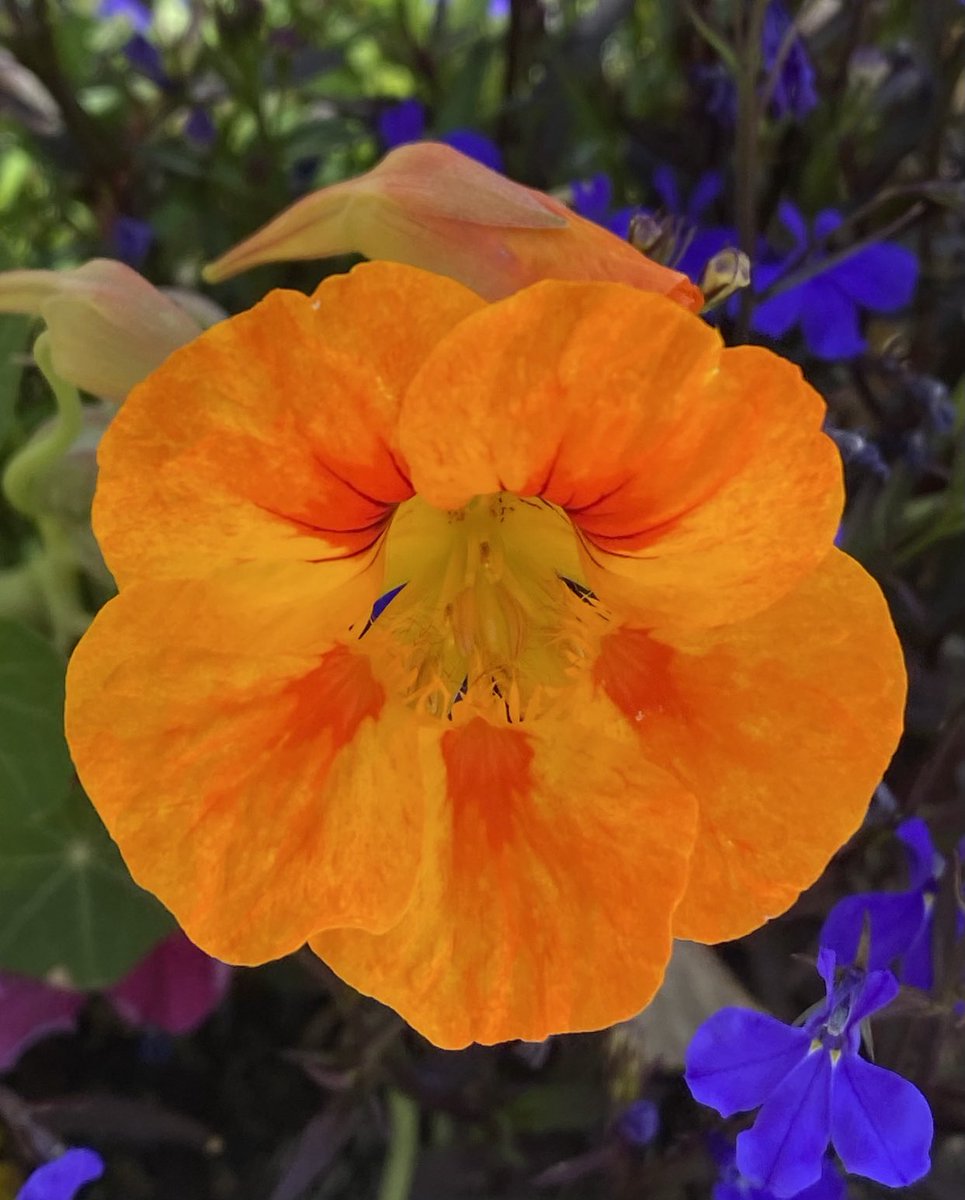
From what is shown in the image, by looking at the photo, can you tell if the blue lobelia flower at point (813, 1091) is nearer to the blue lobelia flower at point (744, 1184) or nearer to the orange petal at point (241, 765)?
the blue lobelia flower at point (744, 1184)

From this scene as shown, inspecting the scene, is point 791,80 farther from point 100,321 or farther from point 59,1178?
point 59,1178

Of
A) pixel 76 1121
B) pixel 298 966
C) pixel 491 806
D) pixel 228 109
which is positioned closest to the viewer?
pixel 491 806

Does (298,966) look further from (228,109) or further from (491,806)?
(228,109)

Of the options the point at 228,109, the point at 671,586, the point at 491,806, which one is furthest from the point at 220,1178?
the point at 228,109

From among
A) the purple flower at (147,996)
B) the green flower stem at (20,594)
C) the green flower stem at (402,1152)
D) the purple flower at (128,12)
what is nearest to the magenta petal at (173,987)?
the purple flower at (147,996)

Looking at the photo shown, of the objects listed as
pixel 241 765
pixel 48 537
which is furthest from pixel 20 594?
pixel 241 765
